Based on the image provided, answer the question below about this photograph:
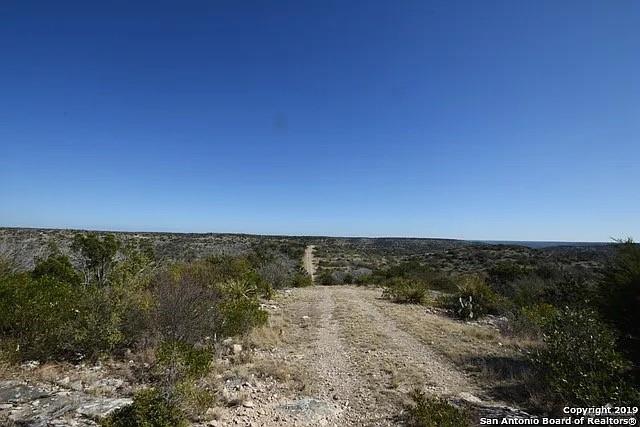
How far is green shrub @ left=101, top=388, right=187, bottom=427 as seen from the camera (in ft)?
14.4

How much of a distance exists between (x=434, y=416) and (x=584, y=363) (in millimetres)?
2517

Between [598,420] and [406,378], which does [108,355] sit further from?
[598,420]

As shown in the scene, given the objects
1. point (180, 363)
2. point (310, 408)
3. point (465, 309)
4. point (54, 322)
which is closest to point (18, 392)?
point (54, 322)

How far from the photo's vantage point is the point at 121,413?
454 cm

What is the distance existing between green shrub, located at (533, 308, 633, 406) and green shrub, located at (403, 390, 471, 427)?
5.01 feet

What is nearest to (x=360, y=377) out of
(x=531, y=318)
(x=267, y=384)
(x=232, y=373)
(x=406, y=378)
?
(x=406, y=378)

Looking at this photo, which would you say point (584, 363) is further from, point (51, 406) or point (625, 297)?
point (51, 406)

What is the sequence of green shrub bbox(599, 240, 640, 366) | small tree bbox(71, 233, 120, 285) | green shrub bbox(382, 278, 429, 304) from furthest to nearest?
green shrub bbox(382, 278, 429, 304), small tree bbox(71, 233, 120, 285), green shrub bbox(599, 240, 640, 366)

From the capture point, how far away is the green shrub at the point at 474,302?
1385 centimetres

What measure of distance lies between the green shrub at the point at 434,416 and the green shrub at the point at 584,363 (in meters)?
1.53

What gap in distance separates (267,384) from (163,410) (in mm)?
2528

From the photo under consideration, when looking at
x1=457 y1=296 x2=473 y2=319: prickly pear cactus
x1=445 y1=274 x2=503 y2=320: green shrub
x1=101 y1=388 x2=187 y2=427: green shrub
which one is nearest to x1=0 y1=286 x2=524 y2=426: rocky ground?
x1=101 y1=388 x2=187 y2=427: green shrub

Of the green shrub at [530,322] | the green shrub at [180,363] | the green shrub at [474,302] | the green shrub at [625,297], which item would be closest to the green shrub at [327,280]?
the green shrub at [474,302]

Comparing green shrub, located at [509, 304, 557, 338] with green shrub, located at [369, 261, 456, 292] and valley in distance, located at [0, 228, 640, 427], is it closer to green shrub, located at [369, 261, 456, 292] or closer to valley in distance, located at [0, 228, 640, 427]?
valley in distance, located at [0, 228, 640, 427]
